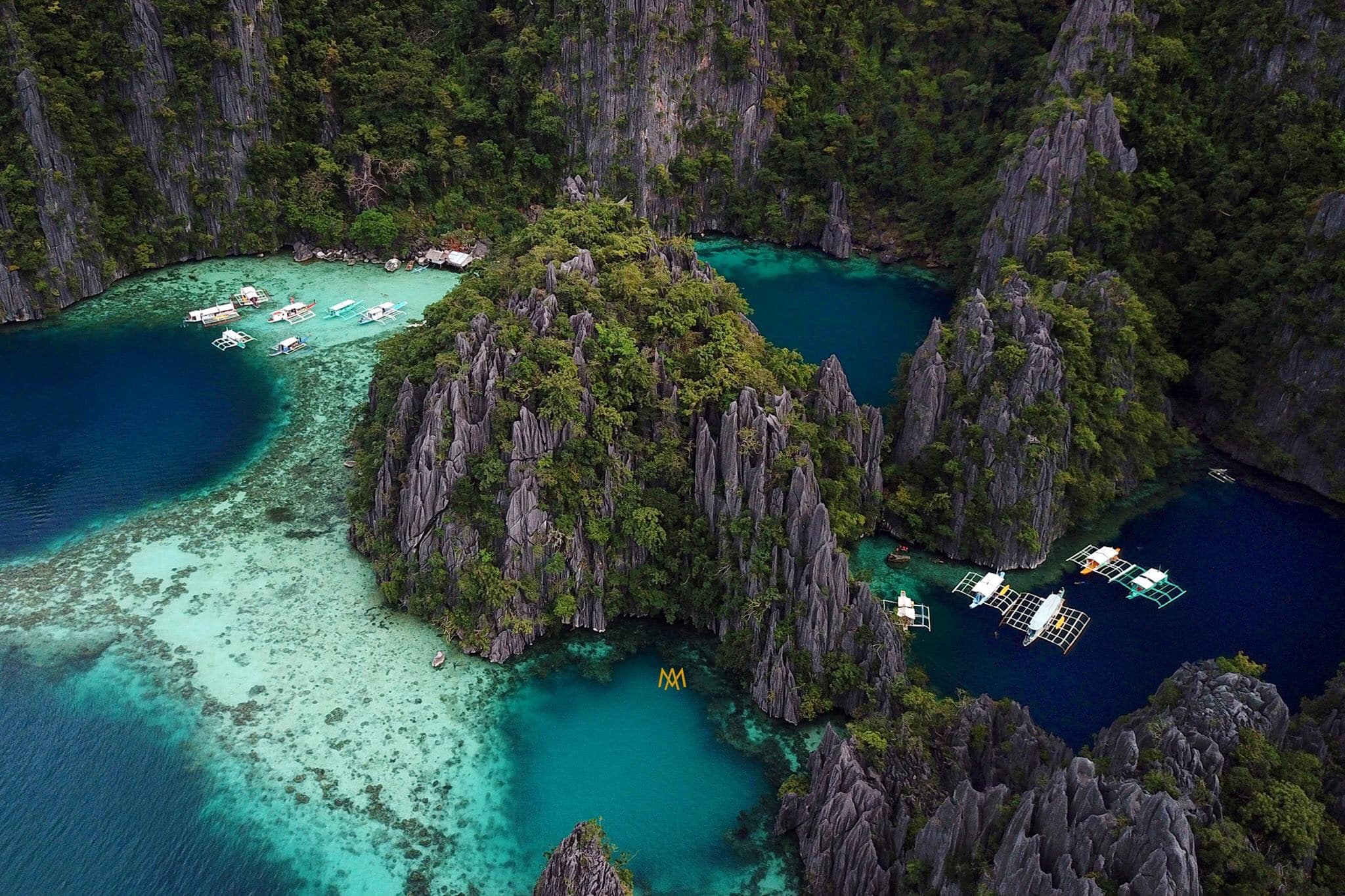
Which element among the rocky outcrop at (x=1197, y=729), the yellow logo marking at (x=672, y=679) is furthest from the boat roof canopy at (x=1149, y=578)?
the yellow logo marking at (x=672, y=679)

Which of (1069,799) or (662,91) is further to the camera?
(662,91)

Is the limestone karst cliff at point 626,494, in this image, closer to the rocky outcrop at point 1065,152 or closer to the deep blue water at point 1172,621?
the deep blue water at point 1172,621

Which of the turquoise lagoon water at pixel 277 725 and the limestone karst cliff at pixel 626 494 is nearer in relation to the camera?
the turquoise lagoon water at pixel 277 725

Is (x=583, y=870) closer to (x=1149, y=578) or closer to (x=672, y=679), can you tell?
(x=672, y=679)

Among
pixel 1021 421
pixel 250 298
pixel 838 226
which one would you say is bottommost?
pixel 250 298

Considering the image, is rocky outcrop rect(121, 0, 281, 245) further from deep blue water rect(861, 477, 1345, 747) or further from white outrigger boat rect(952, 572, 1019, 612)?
white outrigger boat rect(952, 572, 1019, 612)

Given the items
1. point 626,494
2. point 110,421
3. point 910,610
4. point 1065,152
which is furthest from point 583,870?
point 1065,152

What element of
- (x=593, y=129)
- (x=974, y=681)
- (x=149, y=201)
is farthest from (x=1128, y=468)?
(x=149, y=201)
